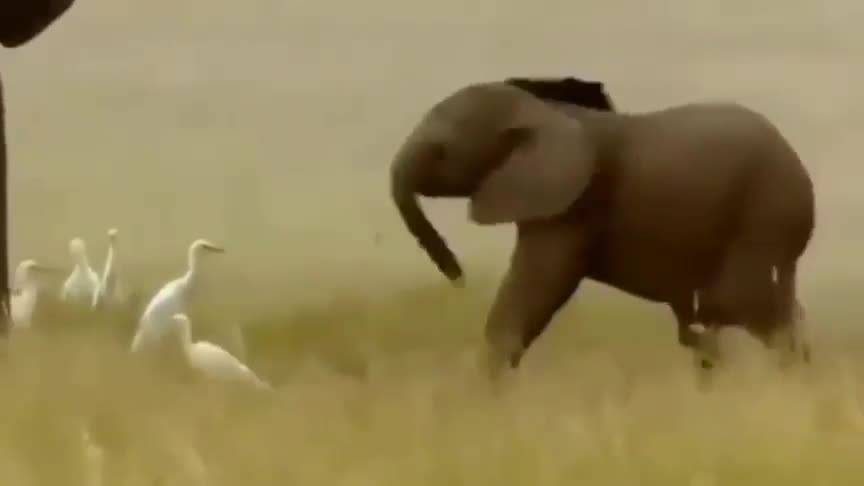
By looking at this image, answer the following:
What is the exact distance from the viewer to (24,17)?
815mm

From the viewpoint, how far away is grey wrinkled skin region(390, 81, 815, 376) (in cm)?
87

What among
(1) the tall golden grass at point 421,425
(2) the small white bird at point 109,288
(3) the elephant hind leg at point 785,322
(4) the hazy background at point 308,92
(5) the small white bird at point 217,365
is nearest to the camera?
(1) the tall golden grass at point 421,425

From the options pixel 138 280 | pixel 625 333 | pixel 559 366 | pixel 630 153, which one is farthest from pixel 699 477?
pixel 138 280

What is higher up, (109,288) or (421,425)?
(421,425)

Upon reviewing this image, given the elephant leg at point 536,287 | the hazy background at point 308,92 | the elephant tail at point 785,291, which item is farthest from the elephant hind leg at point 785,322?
the hazy background at point 308,92

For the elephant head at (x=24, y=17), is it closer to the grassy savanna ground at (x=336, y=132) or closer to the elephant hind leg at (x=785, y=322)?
the grassy savanna ground at (x=336, y=132)

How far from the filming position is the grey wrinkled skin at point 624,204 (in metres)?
0.87

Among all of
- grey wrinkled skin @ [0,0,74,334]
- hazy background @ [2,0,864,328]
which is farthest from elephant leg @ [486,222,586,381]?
hazy background @ [2,0,864,328]

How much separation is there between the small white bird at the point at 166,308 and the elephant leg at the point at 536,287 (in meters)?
0.21

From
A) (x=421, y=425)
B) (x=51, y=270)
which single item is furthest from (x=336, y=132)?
(x=421, y=425)

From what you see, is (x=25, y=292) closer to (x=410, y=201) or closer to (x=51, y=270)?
(x=51, y=270)

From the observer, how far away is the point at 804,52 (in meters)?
1.33

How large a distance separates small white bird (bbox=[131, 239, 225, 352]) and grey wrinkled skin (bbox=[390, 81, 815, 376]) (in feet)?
0.56

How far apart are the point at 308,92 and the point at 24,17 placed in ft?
1.83
